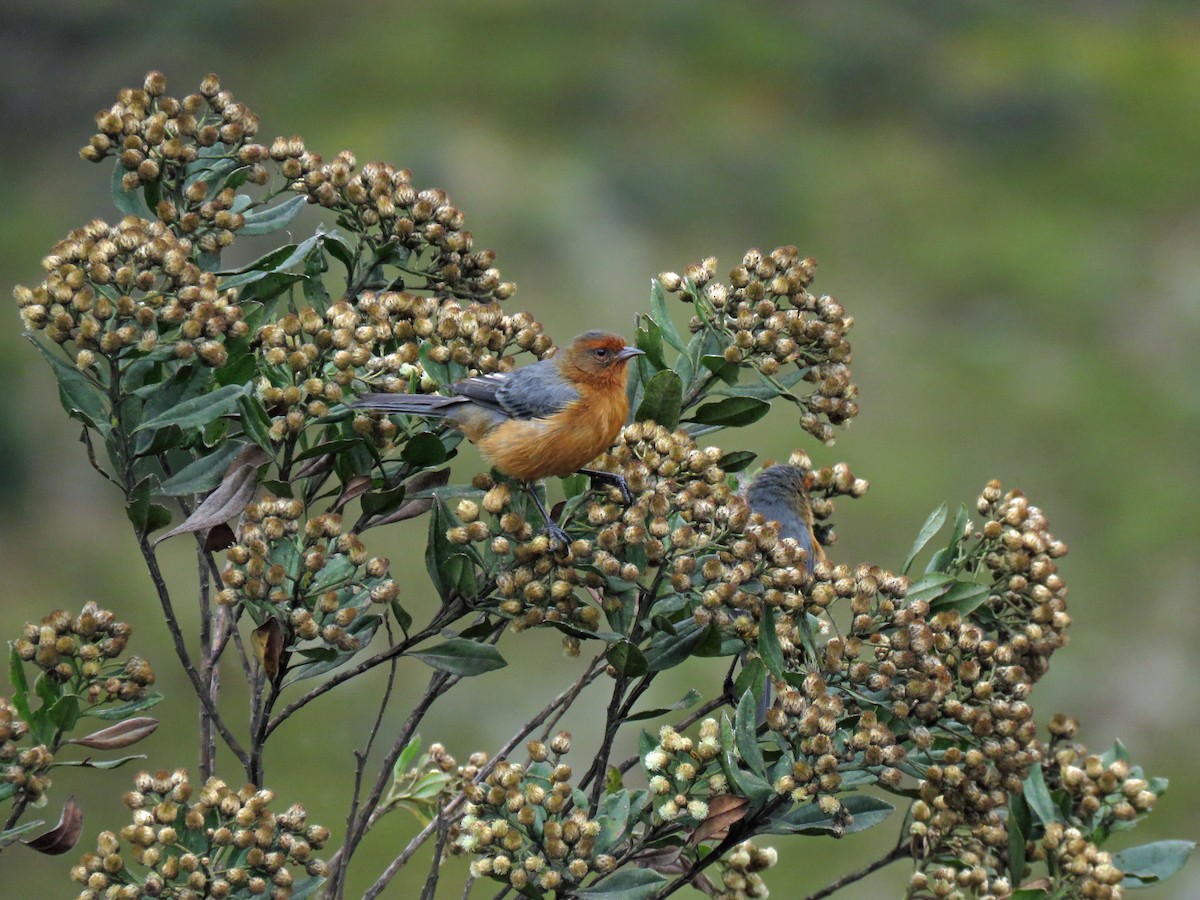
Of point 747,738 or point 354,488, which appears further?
point 354,488

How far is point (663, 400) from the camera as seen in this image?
2477 mm

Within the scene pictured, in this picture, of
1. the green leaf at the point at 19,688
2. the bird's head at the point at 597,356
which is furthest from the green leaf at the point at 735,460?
the green leaf at the point at 19,688

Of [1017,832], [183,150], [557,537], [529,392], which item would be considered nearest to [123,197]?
[183,150]

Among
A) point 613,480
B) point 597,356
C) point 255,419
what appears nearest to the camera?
point 255,419

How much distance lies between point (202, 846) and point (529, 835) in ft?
1.63

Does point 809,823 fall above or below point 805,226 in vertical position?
below

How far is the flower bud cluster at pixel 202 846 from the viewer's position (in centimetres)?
198

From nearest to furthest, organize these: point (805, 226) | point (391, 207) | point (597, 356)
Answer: point (391, 207), point (597, 356), point (805, 226)

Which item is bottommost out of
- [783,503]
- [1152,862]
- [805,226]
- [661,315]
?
[1152,862]

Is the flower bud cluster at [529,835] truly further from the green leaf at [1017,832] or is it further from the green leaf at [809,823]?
the green leaf at [1017,832]

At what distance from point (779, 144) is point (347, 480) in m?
9.86

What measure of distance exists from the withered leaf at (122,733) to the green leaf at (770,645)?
1024 millimetres

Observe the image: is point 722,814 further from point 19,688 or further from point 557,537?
point 19,688

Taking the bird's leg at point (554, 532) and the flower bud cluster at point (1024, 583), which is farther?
the flower bud cluster at point (1024, 583)
